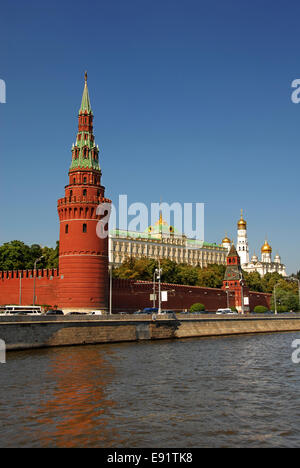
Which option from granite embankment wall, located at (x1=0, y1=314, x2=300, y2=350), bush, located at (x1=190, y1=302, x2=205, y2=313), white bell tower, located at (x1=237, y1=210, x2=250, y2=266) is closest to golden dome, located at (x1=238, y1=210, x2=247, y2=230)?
white bell tower, located at (x1=237, y1=210, x2=250, y2=266)

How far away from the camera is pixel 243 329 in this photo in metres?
64.7

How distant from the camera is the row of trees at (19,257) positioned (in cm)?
7756

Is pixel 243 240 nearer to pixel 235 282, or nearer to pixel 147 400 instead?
pixel 235 282

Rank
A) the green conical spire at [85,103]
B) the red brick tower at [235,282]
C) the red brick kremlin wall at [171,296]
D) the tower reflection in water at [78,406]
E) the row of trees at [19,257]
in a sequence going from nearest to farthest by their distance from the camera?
the tower reflection in water at [78,406] < the green conical spire at [85,103] < the red brick kremlin wall at [171,296] < the row of trees at [19,257] < the red brick tower at [235,282]

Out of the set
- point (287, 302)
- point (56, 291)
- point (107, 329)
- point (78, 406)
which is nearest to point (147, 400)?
point (78, 406)

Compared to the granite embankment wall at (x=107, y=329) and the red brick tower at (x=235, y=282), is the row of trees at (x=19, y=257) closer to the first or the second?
the granite embankment wall at (x=107, y=329)

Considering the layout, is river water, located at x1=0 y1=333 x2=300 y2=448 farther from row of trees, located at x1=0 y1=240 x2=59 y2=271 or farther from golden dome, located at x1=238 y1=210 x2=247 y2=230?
golden dome, located at x1=238 y1=210 x2=247 y2=230

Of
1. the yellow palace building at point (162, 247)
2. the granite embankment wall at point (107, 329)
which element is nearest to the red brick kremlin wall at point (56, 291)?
the granite embankment wall at point (107, 329)

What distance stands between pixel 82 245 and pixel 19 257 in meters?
22.7

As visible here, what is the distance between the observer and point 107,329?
155 ft

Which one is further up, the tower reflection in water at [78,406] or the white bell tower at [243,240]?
the white bell tower at [243,240]

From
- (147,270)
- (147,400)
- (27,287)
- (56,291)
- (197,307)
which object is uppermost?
(147,270)

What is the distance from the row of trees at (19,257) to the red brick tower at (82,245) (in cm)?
1890
